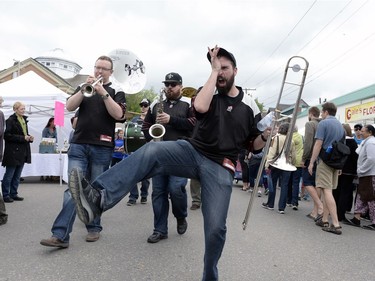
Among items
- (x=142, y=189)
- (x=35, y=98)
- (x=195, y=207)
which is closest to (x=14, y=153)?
(x=142, y=189)

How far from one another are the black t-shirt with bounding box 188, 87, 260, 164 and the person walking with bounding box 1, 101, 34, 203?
5707mm

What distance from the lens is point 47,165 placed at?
1093 cm

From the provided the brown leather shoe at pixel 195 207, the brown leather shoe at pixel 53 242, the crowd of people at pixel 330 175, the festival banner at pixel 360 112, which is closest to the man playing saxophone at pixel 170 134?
the brown leather shoe at pixel 53 242

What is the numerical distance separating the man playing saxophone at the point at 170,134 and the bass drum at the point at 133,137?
1468 millimetres

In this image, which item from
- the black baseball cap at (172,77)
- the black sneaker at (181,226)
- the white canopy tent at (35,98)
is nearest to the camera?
the black baseball cap at (172,77)

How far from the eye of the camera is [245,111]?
3.21 m

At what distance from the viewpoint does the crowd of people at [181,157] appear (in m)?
2.94

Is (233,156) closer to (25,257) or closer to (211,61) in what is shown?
(211,61)

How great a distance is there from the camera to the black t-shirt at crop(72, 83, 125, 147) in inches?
172

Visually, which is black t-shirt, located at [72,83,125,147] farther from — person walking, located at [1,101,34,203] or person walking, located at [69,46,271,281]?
person walking, located at [1,101,34,203]

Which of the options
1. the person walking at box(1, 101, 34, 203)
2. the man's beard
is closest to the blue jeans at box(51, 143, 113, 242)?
the man's beard

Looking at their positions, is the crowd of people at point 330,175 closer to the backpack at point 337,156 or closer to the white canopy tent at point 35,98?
the backpack at point 337,156

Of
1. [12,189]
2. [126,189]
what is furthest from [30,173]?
[126,189]

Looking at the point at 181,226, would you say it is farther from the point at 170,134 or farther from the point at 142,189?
the point at 142,189
